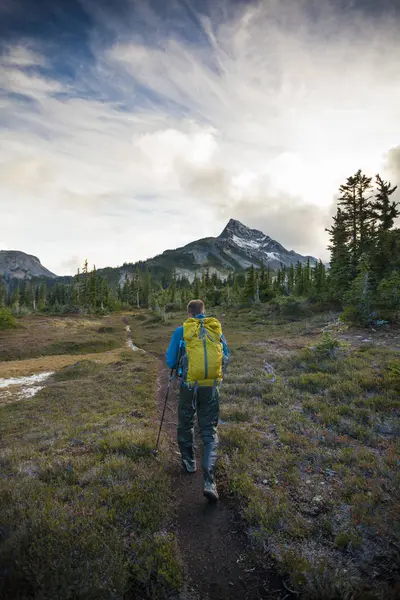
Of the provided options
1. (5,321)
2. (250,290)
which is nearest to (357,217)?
(250,290)

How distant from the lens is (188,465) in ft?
19.6

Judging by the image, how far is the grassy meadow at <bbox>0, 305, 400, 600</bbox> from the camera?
3405 mm

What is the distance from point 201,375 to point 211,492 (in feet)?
6.53

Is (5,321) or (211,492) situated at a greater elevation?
(211,492)

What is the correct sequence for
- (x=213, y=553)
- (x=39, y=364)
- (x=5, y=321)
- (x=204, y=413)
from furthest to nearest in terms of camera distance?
(x=5, y=321) < (x=39, y=364) < (x=204, y=413) < (x=213, y=553)

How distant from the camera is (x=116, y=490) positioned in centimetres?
492

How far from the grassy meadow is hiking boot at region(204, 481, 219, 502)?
0.37m

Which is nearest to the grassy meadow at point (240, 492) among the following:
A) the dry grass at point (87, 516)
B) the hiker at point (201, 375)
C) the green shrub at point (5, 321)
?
the dry grass at point (87, 516)

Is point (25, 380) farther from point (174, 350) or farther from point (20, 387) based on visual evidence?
point (174, 350)

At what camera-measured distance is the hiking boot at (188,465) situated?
5.96m

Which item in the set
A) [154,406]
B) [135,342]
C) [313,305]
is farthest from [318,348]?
[313,305]

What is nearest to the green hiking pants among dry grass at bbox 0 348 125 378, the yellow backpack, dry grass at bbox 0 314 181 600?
the yellow backpack

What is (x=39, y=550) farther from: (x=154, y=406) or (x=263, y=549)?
(x=154, y=406)

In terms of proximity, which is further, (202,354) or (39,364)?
(39,364)
